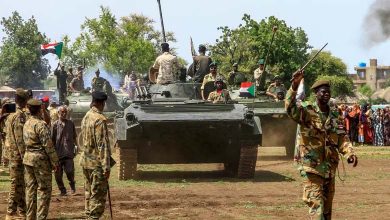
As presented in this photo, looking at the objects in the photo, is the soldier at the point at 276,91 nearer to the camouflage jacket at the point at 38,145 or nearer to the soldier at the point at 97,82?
the soldier at the point at 97,82

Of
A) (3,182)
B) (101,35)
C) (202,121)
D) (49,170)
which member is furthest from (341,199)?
(101,35)

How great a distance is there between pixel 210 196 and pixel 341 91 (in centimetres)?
5094

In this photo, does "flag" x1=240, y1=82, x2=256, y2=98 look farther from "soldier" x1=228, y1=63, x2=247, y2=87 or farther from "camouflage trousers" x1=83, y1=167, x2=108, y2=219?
"camouflage trousers" x1=83, y1=167, x2=108, y2=219

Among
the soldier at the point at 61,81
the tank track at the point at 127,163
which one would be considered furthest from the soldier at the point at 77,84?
the tank track at the point at 127,163

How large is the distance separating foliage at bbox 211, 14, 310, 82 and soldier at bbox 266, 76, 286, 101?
15.4 metres

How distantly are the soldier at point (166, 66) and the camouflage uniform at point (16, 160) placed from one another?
7.58 m

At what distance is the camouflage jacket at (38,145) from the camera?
9.90 metres

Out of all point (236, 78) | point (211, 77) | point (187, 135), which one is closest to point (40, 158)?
point (187, 135)

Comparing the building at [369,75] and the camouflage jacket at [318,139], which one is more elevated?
the building at [369,75]

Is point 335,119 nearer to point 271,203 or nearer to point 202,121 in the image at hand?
point 271,203

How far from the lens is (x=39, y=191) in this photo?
9.93 meters

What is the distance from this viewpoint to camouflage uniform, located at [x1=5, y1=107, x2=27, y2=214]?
10602mm

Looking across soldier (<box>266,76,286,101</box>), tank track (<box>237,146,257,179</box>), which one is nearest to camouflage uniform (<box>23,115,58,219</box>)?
tank track (<box>237,146,257,179</box>)

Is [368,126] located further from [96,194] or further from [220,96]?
[96,194]
